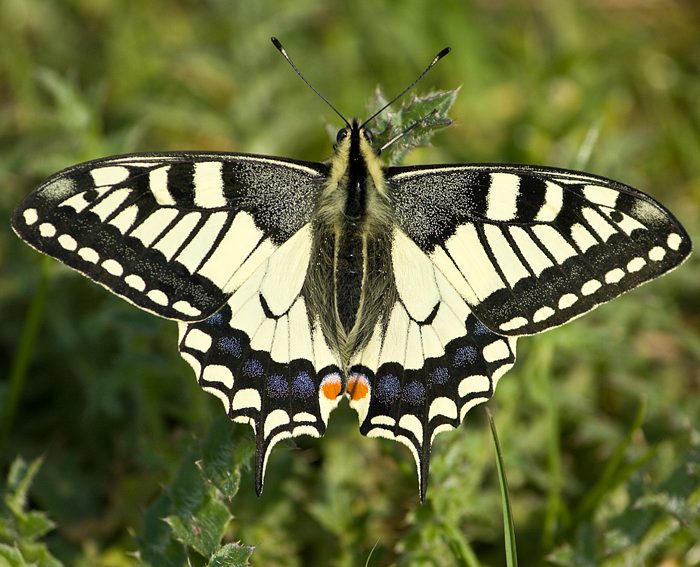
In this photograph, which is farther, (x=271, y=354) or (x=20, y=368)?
(x=20, y=368)

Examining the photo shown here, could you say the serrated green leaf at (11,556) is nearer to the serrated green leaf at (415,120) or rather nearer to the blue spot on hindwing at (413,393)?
the blue spot on hindwing at (413,393)

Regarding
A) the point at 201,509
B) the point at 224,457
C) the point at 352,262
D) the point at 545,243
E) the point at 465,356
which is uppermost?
the point at 545,243

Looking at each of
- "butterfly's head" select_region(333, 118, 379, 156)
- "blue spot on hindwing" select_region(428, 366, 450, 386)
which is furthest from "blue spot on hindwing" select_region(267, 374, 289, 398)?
"butterfly's head" select_region(333, 118, 379, 156)

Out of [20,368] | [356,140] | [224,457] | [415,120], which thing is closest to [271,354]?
[224,457]

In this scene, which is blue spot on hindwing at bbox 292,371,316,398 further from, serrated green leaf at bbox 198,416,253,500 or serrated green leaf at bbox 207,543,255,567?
serrated green leaf at bbox 207,543,255,567

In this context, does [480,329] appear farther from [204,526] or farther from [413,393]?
[204,526]

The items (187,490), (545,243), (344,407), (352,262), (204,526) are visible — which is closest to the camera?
(204,526)

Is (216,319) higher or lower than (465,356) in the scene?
lower
